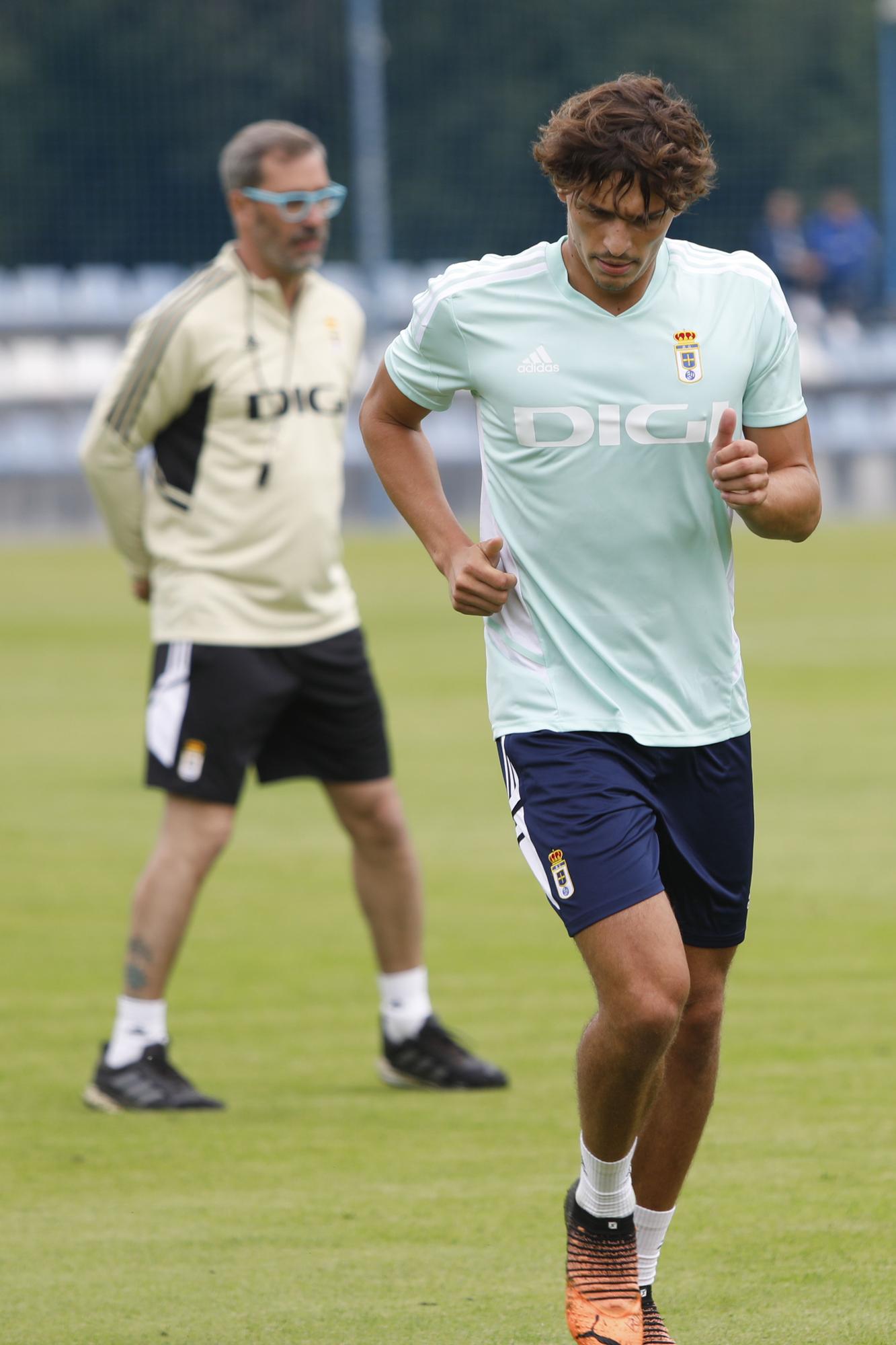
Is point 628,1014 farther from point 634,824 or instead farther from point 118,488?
point 118,488

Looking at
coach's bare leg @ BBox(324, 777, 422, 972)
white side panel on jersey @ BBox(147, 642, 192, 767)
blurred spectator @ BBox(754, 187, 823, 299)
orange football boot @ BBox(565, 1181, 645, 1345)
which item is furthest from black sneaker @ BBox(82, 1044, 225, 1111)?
blurred spectator @ BBox(754, 187, 823, 299)

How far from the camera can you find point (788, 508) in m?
3.96

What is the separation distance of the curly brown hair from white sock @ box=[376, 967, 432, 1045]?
2.87 m

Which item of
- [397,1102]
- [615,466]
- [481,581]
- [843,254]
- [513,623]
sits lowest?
[843,254]

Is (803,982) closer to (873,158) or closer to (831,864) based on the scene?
(831,864)

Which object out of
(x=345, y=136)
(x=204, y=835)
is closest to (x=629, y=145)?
(x=204, y=835)

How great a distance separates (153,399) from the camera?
20.3 feet

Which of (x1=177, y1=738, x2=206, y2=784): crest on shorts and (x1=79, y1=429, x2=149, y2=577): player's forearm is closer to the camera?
(x1=177, y1=738, x2=206, y2=784): crest on shorts

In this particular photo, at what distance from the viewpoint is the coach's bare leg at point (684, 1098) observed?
162 inches

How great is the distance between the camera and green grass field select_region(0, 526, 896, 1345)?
14.3 ft

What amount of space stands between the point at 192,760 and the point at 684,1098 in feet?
A: 7.56

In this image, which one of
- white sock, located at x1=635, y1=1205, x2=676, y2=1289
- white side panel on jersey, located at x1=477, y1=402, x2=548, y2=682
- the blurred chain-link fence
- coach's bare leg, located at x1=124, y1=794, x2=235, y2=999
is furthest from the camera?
the blurred chain-link fence

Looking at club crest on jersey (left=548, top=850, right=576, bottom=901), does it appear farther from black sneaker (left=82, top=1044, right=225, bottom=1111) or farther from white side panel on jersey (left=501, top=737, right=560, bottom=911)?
black sneaker (left=82, top=1044, right=225, bottom=1111)

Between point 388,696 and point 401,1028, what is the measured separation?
→ 28.2ft
